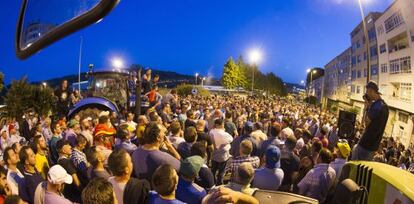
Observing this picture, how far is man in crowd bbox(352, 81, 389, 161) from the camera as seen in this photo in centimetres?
507

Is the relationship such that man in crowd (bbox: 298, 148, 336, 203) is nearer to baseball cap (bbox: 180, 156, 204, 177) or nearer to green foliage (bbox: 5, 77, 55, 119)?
baseball cap (bbox: 180, 156, 204, 177)

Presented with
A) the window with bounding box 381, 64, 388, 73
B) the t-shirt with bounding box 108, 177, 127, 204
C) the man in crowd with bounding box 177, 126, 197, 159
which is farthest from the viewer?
the window with bounding box 381, 64, 388, 73

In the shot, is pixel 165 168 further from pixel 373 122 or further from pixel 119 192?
pixel 373 122

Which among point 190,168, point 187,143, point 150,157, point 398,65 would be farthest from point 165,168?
point 398,65

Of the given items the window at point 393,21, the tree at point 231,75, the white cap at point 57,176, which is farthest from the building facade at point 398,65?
the white cap at point 57,176

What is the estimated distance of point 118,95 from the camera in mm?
15688

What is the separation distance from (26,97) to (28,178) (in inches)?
936

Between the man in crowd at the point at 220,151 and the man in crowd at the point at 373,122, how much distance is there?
121 inches

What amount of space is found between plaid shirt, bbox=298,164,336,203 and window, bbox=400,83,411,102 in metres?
39.2

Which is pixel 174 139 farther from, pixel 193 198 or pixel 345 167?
pixel 345 167

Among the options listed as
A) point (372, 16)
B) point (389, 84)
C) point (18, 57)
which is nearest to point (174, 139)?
point (18, 57)

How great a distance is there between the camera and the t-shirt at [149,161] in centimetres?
481

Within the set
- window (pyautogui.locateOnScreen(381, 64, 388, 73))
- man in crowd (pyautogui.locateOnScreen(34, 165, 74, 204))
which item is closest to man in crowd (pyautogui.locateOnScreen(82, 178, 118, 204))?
man in crowd (pyautogui.locateOnScreen(34, 165, 74, 204))

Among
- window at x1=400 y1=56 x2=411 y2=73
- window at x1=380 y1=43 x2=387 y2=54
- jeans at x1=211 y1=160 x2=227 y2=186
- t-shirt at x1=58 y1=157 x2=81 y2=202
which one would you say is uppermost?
window at x1=380 y1=43 x2=387 y2=54
